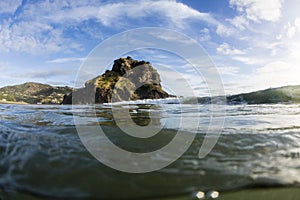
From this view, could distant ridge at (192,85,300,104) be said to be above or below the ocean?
above

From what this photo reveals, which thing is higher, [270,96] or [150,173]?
[270,96]

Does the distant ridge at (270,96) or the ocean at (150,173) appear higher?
the distant ridge at (270,96)

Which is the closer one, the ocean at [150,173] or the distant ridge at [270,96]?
the ocean at [150,173]

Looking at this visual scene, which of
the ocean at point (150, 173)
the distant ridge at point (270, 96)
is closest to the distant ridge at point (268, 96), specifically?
the distant ridge at point (270, 96)

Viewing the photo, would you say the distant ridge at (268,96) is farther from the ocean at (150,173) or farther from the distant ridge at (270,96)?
the ocean at (150,173)

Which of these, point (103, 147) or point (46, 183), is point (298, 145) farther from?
point (46, 183)

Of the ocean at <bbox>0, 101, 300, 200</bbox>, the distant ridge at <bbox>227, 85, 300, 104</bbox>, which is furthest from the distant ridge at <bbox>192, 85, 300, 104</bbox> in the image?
the ocean at <bbox>0, 101, 300, 200</bbox>

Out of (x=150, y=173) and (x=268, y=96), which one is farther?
(x=268, y=96)

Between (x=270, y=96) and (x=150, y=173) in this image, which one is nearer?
(x=150, y=173)

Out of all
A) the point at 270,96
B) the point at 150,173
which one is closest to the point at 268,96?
the point at 270,96

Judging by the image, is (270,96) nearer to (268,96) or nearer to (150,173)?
(268,96)

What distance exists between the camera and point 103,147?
4.03 meters

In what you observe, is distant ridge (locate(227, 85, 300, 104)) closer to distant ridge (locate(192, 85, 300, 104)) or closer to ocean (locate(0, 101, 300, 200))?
distant ridge (locate(192, 85, 300, 104))

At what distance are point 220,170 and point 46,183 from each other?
2284 mm
